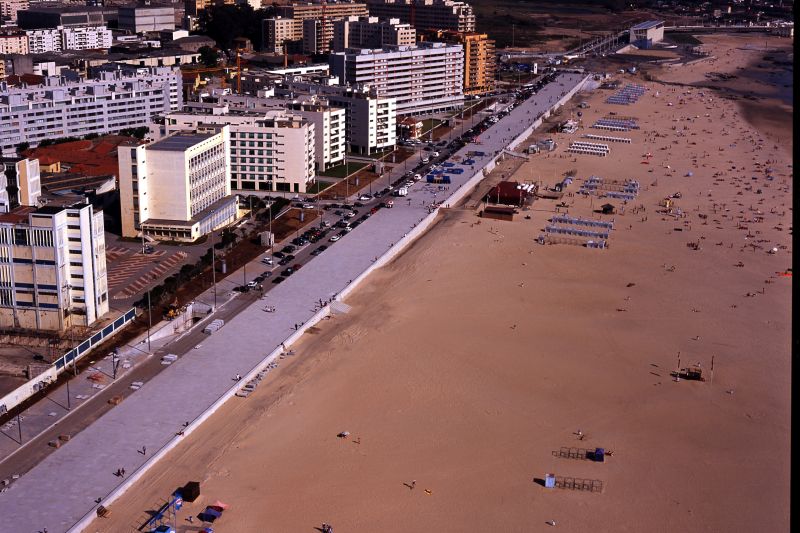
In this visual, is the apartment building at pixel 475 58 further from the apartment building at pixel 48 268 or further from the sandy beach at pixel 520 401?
the apartment building at pixel 48 268

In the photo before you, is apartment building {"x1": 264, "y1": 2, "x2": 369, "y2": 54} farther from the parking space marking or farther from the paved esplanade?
the parking space marking

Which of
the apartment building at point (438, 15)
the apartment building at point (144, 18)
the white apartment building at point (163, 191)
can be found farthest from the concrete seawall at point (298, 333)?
the apartment building at point (144, 18)

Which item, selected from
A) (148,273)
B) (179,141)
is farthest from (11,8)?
(148,273)

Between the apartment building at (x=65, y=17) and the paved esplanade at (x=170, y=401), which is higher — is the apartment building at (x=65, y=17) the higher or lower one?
the higher one

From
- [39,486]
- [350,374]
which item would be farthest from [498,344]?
[39,486]

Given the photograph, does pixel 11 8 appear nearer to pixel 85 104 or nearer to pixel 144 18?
pixel 144 18
